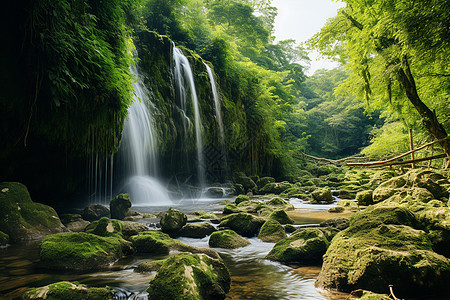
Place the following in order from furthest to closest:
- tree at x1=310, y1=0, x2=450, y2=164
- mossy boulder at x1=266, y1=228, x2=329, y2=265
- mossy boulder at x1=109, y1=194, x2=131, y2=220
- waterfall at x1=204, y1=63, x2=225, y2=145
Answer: waterfall at x1=204, y1=63, x2=225, y2=145, mossy boulder at x1=109, y1=194, x2=131, y2=220, tree at x1=310, y1=0, x2=450, y2=164, mossy boulder at x1=266, y1=228, x2=329, y2=265

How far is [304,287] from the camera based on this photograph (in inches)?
124

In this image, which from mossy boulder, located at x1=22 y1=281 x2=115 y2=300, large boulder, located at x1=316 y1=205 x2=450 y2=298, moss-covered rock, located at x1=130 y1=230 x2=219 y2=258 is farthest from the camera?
moss-covered rock, located at x1=130 y1=230 x2=219 y2=258

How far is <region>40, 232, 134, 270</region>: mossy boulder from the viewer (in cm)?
371

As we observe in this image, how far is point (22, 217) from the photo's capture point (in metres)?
5.32

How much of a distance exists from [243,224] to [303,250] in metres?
2.13

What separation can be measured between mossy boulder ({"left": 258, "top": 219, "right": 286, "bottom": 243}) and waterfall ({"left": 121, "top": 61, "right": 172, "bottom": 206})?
7.75 metres

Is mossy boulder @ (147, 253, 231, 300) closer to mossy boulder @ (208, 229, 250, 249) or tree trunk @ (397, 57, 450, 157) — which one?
mossy boulder @ (208, 229, 250, 249)

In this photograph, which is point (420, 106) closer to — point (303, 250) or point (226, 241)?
point (303, 250)

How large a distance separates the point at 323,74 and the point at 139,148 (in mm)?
43000

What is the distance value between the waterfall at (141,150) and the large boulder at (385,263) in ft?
32.2

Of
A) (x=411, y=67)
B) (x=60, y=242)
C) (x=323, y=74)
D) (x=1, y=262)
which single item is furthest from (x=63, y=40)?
(x=323, y=74)

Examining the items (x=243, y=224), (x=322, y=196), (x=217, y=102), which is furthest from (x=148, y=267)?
(x=217, y=102)

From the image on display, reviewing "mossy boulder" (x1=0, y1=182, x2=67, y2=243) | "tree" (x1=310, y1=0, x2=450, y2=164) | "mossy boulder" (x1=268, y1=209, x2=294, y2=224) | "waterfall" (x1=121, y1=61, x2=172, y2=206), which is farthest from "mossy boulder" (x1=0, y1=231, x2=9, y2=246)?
"tree" (x1=310, y1=0, x2=450, y2=164)

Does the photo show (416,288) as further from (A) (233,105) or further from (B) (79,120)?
(A) (233,105)
